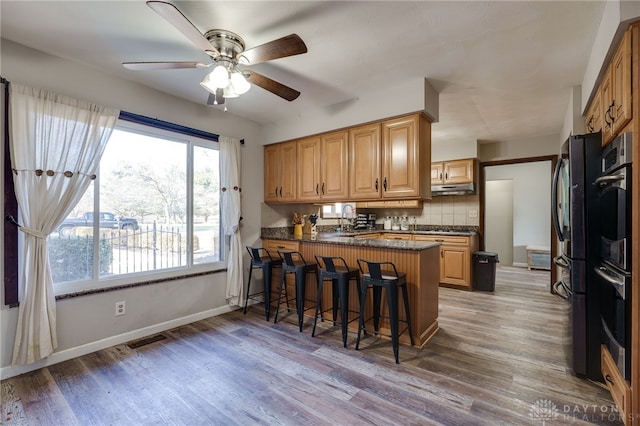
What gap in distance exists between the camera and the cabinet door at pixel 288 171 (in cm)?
389

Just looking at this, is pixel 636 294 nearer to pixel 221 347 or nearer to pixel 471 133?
pixel 221 347

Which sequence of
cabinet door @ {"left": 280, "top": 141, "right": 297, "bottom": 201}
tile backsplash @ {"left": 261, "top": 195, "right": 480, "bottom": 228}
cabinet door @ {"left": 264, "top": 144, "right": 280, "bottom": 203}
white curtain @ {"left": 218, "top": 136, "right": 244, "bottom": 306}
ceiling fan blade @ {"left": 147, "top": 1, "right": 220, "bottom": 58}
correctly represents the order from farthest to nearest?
tile backsplash @ {"left": 261, "top": 195, "right": 480, "bottom": 228} < cabinet door @ {"left": 264, "top": 144, "right": 280, "bottom": 203} < cabinet door @ {"left": 280, "top": 141, "right": 297, "bottom": 201} < white curtain @ {"left": 218, "top": 136, "right": 244, "bottom": 306} < ceiling fan blade @ {"left": 147, "top": 1, "right": 220, "bottom": 58}

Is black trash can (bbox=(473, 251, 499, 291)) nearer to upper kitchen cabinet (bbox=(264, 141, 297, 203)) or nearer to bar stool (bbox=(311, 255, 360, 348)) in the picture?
bar stool (bbox=(311, 255, 360, 348))

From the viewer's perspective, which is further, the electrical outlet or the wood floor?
the electrical outlet

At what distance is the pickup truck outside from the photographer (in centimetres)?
248

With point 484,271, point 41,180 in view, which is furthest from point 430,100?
point 41,180

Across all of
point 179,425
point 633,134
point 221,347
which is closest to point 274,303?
point 221,347

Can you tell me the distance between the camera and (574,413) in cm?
176

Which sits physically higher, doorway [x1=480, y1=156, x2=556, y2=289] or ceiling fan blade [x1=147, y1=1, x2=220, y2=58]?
ceiling fan blade [x1=147, y1=1, x2=220, y2=58]

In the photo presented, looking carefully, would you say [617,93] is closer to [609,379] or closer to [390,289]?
[609,379]

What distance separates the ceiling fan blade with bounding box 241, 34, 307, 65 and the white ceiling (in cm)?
25

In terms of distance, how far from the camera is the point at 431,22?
76.1 inches

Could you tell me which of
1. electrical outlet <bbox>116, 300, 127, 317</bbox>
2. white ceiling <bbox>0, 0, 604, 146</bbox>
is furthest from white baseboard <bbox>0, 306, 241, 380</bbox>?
white ceiling <bbox>0, 0, 604, 146</bbox>

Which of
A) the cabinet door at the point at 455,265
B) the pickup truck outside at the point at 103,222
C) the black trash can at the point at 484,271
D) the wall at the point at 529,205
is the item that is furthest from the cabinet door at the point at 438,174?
the pickup truck outside at the point at 103,222
